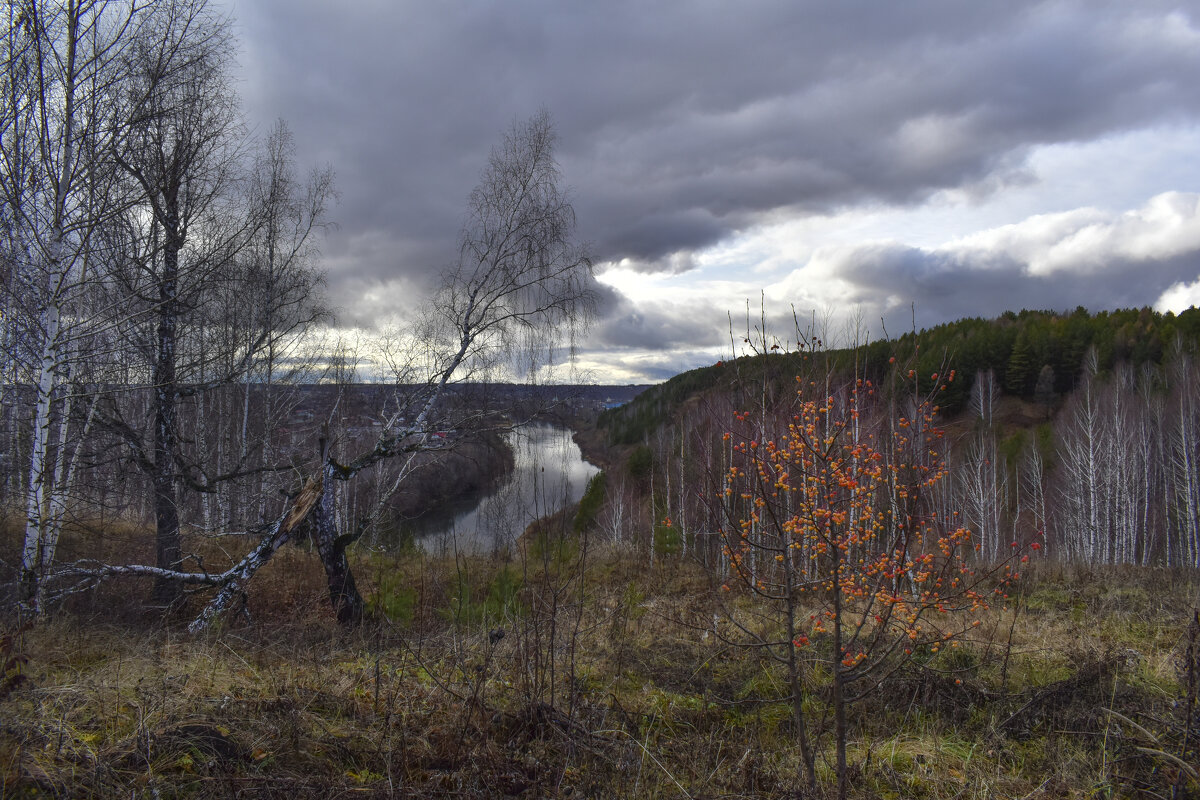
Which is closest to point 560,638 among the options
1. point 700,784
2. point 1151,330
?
point 700,784

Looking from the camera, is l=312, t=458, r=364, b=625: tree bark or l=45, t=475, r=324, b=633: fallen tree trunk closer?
l=45, t=475, r=324, b=633: fallen tree trunk

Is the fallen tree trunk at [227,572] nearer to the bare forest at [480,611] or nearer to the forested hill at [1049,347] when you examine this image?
the bare forest at [480,611]

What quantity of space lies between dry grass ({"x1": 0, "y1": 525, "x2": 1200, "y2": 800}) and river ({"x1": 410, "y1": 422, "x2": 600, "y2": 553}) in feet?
4.43

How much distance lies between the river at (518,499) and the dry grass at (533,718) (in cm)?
135

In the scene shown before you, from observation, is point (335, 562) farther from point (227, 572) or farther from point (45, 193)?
point (45, 193)

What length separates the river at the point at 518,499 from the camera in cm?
884

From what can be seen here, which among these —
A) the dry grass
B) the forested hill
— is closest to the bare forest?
the dry grass

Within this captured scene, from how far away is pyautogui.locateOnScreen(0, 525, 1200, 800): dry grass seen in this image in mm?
2877

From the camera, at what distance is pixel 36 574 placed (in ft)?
16.2

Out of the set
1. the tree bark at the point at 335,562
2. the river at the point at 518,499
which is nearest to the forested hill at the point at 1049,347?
the river at the point at 518,499

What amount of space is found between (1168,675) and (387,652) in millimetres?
6592

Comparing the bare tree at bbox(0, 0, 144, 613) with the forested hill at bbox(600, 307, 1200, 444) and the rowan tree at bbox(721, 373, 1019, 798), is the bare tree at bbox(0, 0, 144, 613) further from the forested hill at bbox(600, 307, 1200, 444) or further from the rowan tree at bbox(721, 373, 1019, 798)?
the forested hill at bbox(600, 307, 1200, 444)

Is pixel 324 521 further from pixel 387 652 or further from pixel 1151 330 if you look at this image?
pixel 1151 330

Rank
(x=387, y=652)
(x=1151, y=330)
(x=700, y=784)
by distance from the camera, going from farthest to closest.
→ (x=1151, y=330) → (x=387, y=652) → (x=700, y=784)
